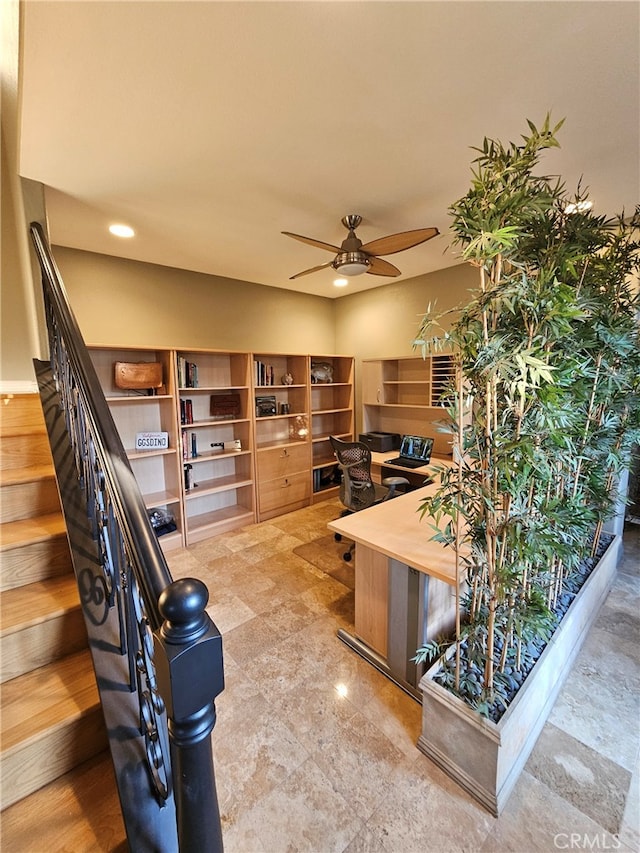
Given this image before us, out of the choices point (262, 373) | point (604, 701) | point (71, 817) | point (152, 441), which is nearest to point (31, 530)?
point (71, 817)

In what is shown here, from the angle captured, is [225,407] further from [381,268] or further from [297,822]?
[297,822]

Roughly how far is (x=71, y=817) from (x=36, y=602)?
0.59 metres

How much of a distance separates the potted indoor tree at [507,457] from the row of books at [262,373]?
2.91 meters

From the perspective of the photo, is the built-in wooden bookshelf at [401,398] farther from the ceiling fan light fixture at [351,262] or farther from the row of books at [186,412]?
the row of books at [186,412]

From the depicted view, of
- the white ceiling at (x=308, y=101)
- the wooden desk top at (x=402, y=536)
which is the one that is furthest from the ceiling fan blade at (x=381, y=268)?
the wooden desk top at (x=402, y=536)

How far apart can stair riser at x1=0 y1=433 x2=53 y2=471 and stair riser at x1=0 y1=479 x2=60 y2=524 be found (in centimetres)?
26

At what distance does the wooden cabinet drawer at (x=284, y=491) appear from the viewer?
4188 millimetres

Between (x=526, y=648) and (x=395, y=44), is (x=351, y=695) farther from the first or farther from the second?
(x=395, y=44)

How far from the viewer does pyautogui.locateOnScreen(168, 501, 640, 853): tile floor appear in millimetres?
1266

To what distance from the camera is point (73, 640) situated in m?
1.17

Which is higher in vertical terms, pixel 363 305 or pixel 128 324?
pixel 363 305

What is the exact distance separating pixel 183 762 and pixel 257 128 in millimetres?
2276

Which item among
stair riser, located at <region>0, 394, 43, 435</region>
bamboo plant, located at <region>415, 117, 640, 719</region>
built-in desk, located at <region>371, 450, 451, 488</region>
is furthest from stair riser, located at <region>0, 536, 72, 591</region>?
built-in desk, located at <region>371, 450, 451, 488</region>

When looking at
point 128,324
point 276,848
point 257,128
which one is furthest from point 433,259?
point 276,848
